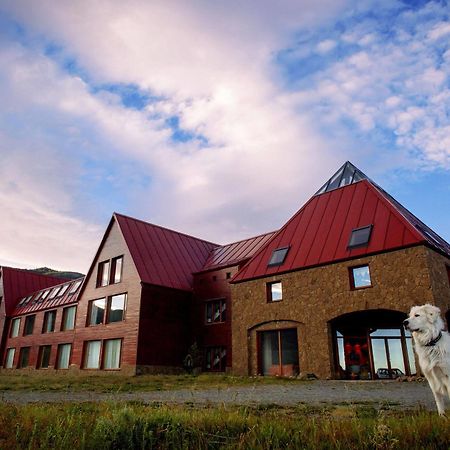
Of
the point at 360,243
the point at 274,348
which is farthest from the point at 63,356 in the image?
the point at 360,243

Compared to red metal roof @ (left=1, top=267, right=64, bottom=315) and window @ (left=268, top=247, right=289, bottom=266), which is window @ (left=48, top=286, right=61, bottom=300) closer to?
red metal roof @ (left=1, top=267, right=64, bottom=315)

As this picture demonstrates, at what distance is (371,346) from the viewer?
65.2 feet

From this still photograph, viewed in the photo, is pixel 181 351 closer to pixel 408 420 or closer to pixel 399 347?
pixel 399 347

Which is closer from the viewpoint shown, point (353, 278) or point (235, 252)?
point (353, 278)

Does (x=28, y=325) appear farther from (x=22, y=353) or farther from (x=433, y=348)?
(x=433, y=348)

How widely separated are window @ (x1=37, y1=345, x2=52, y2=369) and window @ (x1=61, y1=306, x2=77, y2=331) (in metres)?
2.71

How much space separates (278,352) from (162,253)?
13159 mm

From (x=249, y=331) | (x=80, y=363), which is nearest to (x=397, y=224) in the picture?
(x=249, y=331)

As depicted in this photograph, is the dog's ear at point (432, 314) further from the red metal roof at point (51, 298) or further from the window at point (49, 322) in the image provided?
the window at point (49, 322)

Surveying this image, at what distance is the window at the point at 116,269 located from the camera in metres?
30.3

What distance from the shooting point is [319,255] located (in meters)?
21.2

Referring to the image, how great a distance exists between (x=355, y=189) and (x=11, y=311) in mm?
37864

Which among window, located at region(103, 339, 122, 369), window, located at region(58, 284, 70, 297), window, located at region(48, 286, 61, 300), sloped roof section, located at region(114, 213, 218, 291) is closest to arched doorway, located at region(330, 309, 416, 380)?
sloped roof section, located at region(114, 213, 218, 291)

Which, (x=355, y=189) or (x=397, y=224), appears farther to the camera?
(x=355, y=189)
